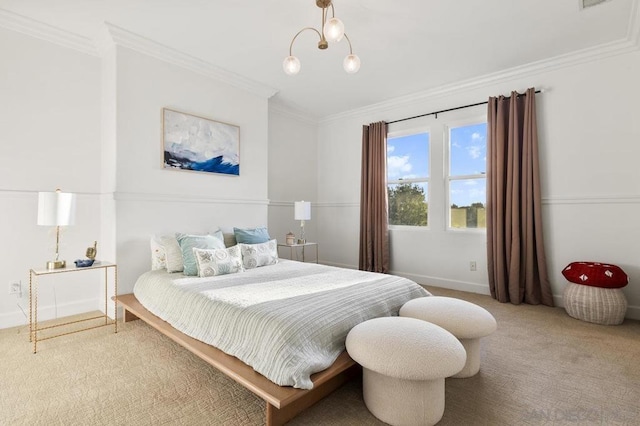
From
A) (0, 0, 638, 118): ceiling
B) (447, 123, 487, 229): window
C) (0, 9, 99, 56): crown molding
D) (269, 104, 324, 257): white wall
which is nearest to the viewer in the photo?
(0, 0, 638, 118): ceiling

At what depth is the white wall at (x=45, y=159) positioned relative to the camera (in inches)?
109

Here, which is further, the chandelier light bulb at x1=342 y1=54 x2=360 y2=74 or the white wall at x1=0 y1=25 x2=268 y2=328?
the white wall at x1=0 y1=25 x2=268 y2=328

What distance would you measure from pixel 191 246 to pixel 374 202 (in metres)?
2.77

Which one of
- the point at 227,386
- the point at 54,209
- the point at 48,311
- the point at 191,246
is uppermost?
the point at 54,209

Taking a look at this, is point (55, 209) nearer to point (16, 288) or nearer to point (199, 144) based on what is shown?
point (16, 288)

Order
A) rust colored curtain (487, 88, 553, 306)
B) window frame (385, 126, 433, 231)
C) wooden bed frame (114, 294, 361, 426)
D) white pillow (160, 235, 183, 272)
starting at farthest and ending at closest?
window frame (385, 126, 433, 231), rust colored curtain (487, 88, 553, 306), white pillow (160, 235, 183, 272), wooden bed frame (114, 294, 361, 426)

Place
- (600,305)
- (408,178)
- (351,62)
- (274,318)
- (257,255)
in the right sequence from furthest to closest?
(408,178) → (257,255) → (600,305) → (351,62) → (274,318)

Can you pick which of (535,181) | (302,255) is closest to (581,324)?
(535,181)

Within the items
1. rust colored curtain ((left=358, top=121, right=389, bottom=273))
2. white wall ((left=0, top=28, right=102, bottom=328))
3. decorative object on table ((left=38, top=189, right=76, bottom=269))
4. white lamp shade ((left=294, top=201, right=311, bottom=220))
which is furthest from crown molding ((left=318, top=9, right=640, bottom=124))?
decorative object on table ((left=38, top=189, right=76, bottom=269))

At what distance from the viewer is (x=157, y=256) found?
3.09 metres

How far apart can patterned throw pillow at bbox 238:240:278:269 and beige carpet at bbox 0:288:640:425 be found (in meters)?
0.98

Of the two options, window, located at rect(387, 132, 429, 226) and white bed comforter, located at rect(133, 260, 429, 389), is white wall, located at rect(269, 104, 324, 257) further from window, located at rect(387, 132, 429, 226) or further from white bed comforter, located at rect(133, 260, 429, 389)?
white bed comforter, located at rect(133, 260, 429, 389)

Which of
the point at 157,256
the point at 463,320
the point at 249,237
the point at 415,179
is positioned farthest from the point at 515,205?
the point at 157,256

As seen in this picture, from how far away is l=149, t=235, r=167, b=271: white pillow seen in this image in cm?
307
